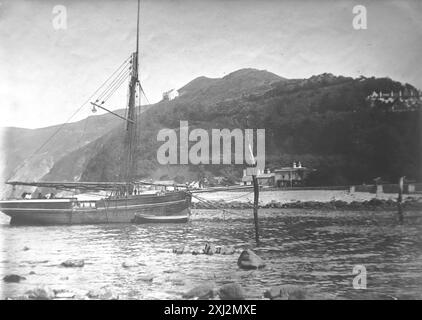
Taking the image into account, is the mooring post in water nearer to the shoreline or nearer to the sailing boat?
the shoreline

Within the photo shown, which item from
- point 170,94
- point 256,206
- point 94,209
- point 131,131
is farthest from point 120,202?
point 256,206

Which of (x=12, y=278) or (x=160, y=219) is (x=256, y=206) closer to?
(x=160, y=219)

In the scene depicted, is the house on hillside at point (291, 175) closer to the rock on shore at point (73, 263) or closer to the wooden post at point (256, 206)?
the wooden post at point (256, 206)

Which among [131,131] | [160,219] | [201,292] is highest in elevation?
[131,131]

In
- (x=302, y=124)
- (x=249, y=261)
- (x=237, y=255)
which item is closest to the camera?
(x=249, y=261)

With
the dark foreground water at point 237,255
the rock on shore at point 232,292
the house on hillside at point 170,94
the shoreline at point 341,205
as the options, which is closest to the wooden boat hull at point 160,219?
the dark foreground water at point 237,255

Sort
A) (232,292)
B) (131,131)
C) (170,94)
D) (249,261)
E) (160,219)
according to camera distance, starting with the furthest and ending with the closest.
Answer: (160,219) → (131,131) → (170,94) → (249,261) → (232,292)
